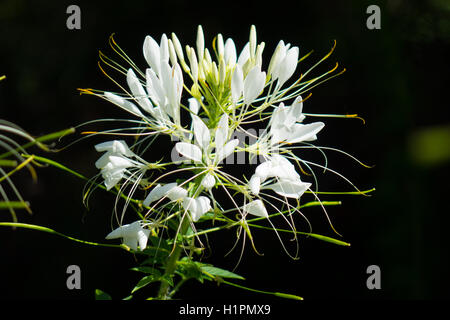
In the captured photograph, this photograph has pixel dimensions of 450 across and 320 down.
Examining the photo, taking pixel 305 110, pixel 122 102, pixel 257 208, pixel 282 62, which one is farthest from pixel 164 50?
pixel 305 110

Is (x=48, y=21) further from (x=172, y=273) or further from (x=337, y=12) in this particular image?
(x=172, y=273)

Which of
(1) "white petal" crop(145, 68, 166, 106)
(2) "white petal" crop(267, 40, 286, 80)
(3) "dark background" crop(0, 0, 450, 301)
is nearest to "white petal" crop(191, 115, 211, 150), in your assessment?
(1) "white petal" crop(145, 68, 166, 106)

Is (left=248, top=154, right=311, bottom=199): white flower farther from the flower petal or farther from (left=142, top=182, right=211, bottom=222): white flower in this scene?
the flower petal

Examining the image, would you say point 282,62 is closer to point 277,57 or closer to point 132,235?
point 277,57

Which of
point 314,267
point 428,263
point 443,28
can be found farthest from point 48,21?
point 428,263

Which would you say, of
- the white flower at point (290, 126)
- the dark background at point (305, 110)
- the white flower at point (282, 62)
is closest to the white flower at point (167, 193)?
the white flower at point (290, 126)
